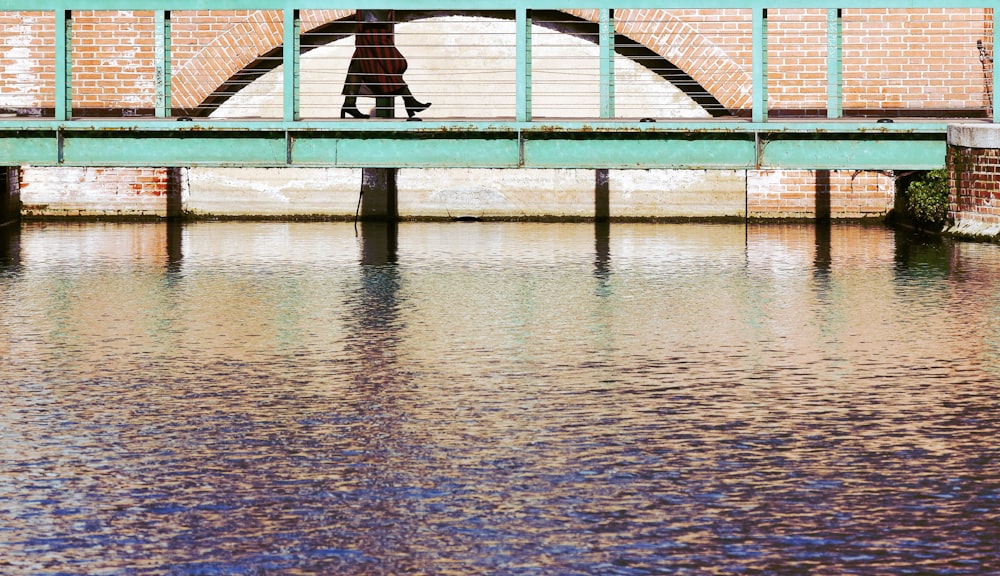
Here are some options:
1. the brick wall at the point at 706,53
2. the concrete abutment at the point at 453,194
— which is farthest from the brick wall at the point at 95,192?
the brick wall at the point at 706,53

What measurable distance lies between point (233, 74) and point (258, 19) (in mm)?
691

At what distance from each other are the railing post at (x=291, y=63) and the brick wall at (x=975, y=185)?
5835 millimetres

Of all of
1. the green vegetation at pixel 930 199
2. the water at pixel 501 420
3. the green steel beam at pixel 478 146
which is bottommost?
the water at pixel 501 420

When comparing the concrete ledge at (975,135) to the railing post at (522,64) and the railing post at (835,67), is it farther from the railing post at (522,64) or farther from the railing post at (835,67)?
the railing post at (522,64)

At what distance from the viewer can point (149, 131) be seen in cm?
1598

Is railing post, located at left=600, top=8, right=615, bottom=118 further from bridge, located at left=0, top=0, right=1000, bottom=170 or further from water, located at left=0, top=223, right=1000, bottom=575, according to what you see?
water, located at left=0, top=223, right=1000, bottom=575

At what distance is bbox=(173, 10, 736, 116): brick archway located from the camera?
66.5ft

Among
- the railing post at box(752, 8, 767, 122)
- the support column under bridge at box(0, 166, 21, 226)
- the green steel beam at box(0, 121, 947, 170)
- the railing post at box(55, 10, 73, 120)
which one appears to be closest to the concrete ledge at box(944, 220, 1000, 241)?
the green steel beam at box(0, 121, 947, 170)

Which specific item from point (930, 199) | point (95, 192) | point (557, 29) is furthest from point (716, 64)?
point (95, 192)

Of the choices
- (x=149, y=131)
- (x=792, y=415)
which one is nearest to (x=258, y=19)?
(x=149, y=131)

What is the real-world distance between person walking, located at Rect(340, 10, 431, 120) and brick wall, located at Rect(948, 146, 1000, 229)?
201 inches

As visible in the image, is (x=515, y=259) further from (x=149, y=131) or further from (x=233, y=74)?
(x=233, y=74)

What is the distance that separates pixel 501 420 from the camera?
7.61 m

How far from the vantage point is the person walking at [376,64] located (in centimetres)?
1814
